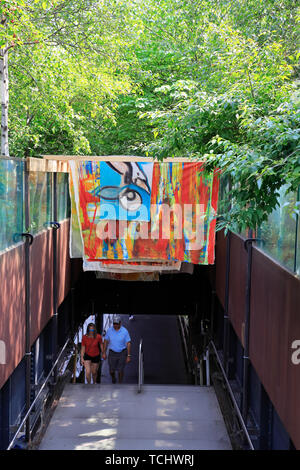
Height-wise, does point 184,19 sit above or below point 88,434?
above

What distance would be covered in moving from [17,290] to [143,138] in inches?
496

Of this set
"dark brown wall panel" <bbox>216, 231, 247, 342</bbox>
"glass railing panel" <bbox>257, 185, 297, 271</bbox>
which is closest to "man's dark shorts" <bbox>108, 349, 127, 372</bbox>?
"dark brown wall panel" <bbox>216, 231, 247, 342</bbox>

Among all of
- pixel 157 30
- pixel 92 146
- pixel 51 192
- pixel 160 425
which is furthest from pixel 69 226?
pixel 157 30

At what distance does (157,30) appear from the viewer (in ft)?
63.4

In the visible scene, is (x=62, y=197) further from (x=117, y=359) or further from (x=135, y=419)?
(x=135, y=419)

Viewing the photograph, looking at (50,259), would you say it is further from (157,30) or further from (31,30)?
(157,30)

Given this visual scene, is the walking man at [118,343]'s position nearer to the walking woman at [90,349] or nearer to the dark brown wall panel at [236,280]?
the walking woman at [90,349]

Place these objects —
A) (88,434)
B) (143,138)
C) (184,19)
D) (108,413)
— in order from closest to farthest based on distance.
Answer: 1. (88,434)
2. (108,413)
3. (184,19)
4. (143,138)

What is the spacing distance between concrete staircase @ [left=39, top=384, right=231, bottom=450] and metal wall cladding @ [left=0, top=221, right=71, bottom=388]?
1.80 meters

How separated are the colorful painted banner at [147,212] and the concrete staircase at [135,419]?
9.04 feet

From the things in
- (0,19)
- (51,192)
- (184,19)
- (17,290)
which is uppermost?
(184,19)

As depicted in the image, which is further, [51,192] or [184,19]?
[184,19]

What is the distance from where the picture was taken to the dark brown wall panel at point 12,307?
6164 millimetres

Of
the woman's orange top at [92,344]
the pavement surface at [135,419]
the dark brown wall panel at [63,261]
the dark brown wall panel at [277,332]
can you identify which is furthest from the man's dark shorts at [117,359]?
the dark brown wall panel at [277,332]
